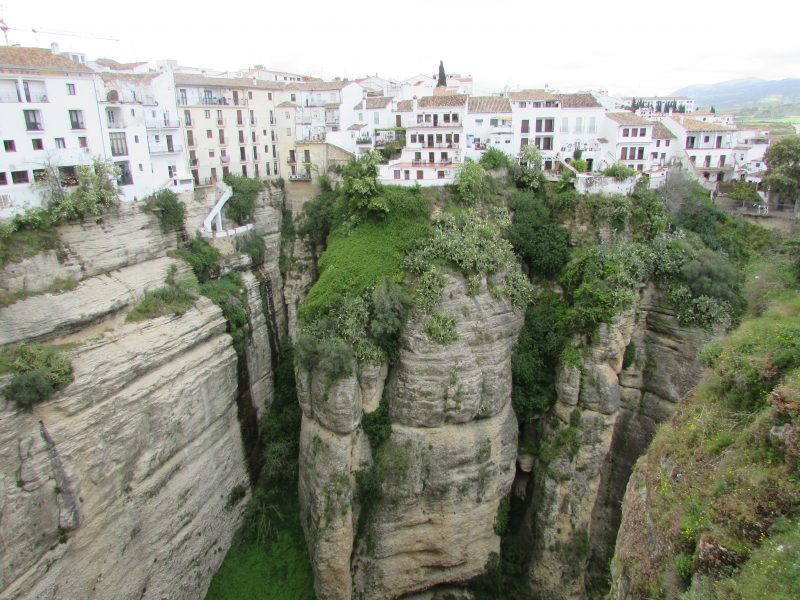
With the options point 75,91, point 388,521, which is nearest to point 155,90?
point 75,91

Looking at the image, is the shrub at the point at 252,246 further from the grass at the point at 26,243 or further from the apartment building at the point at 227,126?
the grass at the point at 26,243

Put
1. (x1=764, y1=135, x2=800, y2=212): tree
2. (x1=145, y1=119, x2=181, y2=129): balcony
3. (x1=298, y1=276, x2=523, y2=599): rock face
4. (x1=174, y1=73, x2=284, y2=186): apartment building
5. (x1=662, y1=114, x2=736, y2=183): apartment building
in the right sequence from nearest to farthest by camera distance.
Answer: (x1=298, y1=276, x2=523, y2=599): rock face
(x1=764, y1=135, x2=800, y2=212): tree
(x1=145, y1=119, x2=181, y2=129): balcony
(x1=174, y1=73, x2=284, y2=186): apartment building
(x1=662, y1=114, x2=736, y2=183): apartment building

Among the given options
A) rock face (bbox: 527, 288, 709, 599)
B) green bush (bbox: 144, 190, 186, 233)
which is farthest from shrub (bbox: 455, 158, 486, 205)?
green bush (bbox: 144, 190, 186, 233)

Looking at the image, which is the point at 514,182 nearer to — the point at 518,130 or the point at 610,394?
the point at 518,130

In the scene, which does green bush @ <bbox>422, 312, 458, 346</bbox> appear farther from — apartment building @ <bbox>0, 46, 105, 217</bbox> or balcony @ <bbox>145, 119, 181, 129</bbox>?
balcony @ <bbox>145, 119, 181, 129</bbox>

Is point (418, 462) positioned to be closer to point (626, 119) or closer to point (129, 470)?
point (129, 470)

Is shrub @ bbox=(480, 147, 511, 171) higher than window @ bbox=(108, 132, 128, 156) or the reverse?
the reverse
